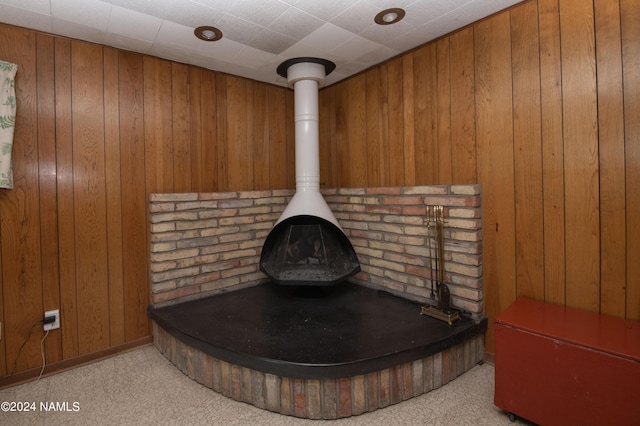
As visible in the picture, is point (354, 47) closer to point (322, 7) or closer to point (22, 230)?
point (322, 7)

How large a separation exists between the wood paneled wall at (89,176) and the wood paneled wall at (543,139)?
72.1 inches

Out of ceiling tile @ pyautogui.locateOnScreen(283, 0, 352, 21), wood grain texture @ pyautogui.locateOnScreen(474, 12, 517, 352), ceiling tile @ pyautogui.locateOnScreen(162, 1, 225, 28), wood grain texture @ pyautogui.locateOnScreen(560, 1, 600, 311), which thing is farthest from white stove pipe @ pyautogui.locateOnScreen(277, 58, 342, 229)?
wood grain texture @ pyautogui.locateOnScreen(560, 1, 600, 311)

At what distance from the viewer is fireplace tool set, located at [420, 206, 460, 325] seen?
208 centimetres

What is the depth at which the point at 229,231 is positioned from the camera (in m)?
2.81

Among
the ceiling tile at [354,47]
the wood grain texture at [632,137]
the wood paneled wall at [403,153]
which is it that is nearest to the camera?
the wood grain texture at [632,137]

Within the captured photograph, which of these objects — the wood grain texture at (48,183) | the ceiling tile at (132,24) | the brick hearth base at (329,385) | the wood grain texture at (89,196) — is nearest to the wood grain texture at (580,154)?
the brick hearth base at (329,385)

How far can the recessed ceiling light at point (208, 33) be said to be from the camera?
6.80 ft

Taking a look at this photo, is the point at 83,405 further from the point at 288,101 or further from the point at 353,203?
the point at 288,101

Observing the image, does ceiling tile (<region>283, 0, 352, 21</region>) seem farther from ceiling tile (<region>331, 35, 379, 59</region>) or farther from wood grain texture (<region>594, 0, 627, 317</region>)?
wood grain texture (<region>594, 0, 627, 317</region>)

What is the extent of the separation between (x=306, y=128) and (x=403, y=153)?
822 millimetres

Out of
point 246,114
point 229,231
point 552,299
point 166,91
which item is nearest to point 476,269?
point 552,299

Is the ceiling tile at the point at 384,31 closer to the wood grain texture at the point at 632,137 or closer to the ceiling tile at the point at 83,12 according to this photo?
the wood grain texture at the point at 632,137

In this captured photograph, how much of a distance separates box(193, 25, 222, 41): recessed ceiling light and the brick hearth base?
2.05 metres

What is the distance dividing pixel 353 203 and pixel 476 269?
1222mm
